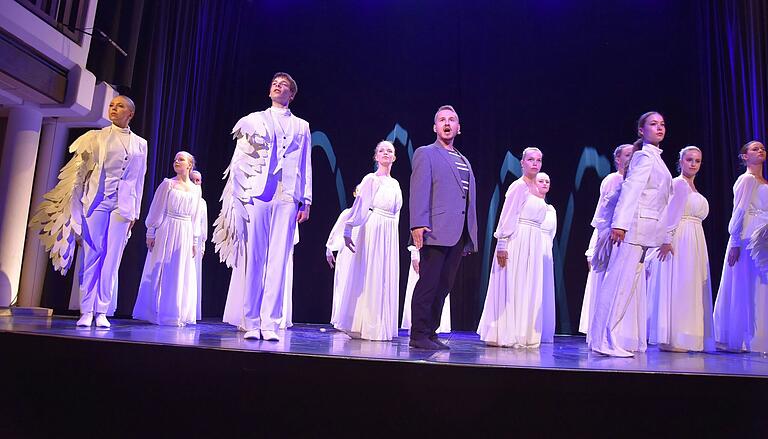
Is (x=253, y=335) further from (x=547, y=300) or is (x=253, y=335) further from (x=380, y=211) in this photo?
(x=547, y=300)

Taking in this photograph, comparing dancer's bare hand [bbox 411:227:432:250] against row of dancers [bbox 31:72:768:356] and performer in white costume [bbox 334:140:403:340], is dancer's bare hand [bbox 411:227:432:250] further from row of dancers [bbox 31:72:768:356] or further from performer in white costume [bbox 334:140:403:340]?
performer in white costume [bbox 334:140:403:340]

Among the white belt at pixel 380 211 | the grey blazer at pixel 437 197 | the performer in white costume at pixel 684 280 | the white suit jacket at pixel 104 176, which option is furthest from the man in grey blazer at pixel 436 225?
the white suit jacket at pixel 104 176

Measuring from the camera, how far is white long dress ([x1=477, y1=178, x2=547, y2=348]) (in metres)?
5.32

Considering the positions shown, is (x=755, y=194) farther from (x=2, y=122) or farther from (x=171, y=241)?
(x=2, y=122)

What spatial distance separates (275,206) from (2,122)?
17.0 feet

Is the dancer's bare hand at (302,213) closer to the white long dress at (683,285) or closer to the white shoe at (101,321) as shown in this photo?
the white shoe at (101,321)

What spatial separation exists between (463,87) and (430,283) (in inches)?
215

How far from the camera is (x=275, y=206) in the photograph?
4328mm

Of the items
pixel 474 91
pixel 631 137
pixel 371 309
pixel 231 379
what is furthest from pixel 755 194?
pixel 231 379

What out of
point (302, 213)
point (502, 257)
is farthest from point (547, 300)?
point (302, 213)

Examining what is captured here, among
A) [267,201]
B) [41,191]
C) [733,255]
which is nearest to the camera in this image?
[267,201]

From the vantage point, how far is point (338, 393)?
9.96 ft

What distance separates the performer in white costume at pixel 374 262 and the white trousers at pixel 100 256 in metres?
1.95

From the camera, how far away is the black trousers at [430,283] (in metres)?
4.10
